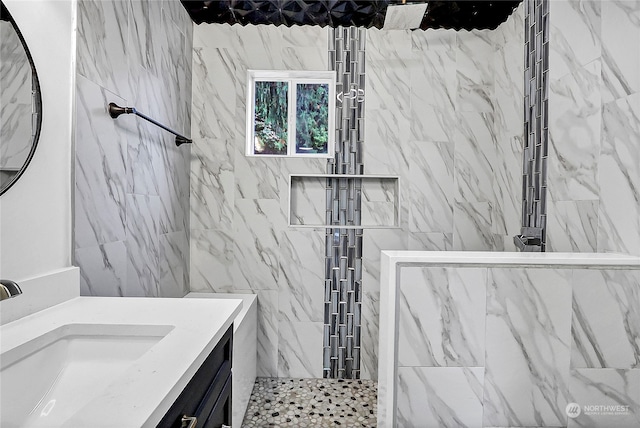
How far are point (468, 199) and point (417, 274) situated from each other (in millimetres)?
1493

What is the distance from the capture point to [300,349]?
288 cm

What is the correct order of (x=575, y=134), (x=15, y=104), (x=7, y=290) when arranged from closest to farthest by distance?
(x=7, y=290), (x=15, y=104), (x=575, y=134)

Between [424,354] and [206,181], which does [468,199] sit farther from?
[206,181]

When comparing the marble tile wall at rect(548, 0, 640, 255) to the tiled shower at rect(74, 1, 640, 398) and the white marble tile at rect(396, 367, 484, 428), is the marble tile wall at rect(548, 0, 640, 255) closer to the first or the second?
the tiled shower at rect(74, 1, 640, 398)

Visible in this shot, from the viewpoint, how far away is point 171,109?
243cm

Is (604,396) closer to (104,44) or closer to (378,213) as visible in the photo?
(378,213)

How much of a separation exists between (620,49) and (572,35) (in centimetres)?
30

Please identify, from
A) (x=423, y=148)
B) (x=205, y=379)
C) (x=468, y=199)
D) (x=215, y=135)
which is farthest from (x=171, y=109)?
(x=468, y=199)

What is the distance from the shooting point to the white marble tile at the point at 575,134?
6.45 ft

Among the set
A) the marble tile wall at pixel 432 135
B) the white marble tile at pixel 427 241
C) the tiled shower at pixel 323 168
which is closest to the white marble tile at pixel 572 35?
the tiled shower at pixel 323 168

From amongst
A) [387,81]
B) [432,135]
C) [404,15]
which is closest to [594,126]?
[432,135]

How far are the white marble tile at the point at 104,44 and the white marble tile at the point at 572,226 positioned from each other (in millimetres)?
2252

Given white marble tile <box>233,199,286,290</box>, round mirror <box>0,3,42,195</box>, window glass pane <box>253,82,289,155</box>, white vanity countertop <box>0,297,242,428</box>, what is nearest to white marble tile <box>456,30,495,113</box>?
window glass pane <box>253,82,289,155</box>

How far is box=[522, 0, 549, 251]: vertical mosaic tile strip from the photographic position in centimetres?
228
